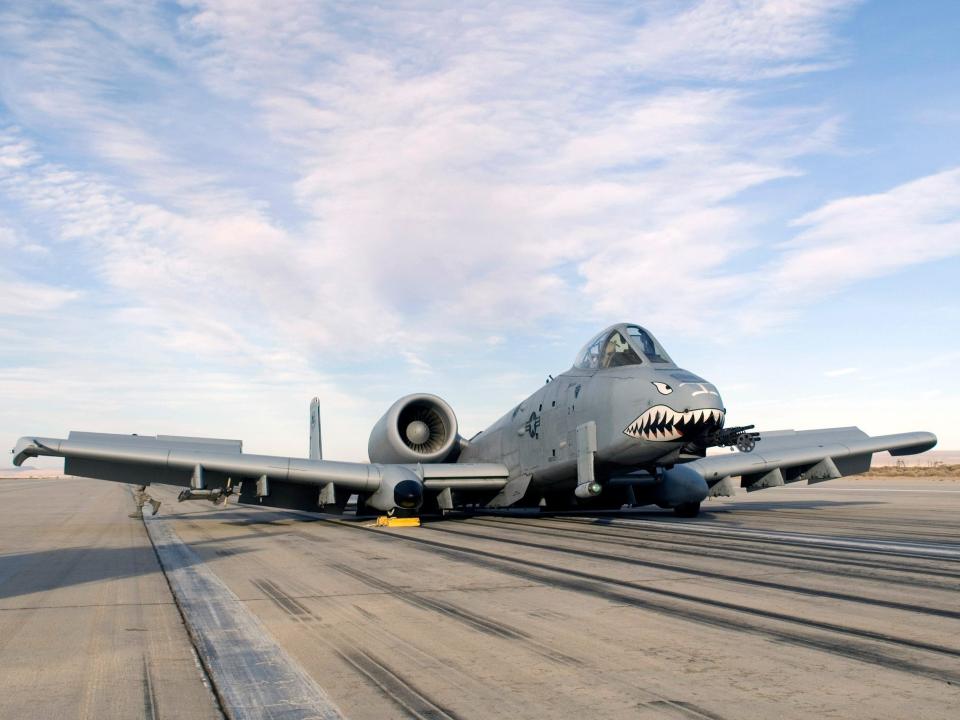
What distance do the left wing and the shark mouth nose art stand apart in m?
4.12

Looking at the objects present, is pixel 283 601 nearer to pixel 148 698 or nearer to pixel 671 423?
pixel 148 698

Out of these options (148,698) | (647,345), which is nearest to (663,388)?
(647,345)

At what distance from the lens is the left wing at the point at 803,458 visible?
62.1ft

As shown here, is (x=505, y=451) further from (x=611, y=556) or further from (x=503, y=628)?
(x=503, y=628)

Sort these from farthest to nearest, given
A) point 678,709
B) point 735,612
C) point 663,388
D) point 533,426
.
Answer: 1. point 533,426
2. point 663,388
3. point 735,612
4. point 678,709

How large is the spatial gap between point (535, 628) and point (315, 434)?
104ft

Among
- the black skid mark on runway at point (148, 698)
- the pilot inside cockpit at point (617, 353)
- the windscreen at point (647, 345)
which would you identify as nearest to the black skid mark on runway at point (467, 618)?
the black skid mark on runway at point (148, 698)

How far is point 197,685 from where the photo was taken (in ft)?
14.6

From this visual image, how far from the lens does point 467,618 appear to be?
6273 mm

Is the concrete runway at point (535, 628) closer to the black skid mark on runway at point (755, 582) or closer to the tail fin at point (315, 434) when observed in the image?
the black skid mark on runway at point (755, 582)

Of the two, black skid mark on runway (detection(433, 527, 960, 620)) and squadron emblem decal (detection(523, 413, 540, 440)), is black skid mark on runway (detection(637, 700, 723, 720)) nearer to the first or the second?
→ black skid mark on runway (detection(433, 527, 960, 620))

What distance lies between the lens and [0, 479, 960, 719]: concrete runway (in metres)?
4.04

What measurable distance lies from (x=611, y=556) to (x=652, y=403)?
4759 millimetres

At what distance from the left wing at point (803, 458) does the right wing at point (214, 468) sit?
6.58 meters
